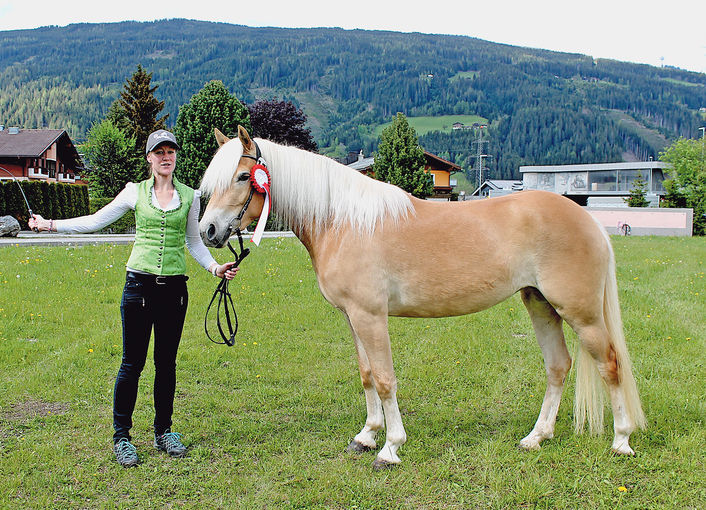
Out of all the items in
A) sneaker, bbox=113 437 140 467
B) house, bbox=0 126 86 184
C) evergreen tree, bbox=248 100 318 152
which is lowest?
sneaker, bbox=113 437 140 467

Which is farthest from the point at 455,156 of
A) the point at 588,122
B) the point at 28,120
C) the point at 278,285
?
the point at 278,285

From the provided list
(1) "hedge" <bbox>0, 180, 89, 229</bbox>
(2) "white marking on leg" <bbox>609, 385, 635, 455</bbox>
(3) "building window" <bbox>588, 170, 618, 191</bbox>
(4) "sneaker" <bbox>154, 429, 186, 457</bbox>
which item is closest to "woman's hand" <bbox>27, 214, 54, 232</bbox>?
(4) "sneaker" <bbox>154, 429, 186, 457</bbox>

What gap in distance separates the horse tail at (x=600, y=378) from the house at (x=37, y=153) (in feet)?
153

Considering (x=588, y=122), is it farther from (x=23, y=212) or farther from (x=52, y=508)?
(x=52, y=508)

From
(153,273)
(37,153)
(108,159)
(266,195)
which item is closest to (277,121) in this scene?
(108,159)

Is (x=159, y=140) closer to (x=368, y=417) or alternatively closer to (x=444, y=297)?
(x=444, y=297)

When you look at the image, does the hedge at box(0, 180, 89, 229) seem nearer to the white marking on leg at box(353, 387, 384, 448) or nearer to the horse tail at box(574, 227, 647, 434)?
the white marking on leg at box(353, 387, 384, 448)

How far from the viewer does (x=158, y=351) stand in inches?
154

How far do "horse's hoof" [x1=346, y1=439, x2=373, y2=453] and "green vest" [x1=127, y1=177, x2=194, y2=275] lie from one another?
1888mm

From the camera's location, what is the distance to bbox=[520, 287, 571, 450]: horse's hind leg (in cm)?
423

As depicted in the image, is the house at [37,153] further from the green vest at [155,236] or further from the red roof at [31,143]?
the green vest at [155,236]

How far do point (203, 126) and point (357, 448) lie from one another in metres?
29.3

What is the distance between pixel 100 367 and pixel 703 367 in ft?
22.0

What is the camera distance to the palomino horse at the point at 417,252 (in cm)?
377
